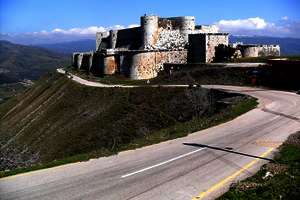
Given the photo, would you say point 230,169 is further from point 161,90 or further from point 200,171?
point 161,90

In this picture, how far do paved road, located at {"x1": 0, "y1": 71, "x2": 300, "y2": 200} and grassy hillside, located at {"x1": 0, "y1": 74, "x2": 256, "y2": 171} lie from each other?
13.0 ft

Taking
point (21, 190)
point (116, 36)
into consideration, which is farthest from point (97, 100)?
point (21, 190)

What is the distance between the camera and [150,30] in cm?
7444

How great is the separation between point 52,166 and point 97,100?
34805 mm

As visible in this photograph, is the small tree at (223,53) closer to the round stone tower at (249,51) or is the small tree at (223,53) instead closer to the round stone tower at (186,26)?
the round stone tower at (249,51)

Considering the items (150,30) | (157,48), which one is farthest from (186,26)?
(157,48)

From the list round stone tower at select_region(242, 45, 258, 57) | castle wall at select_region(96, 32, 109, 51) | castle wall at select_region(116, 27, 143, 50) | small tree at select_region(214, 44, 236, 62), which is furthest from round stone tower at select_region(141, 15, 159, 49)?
castle wall at select_region(96, 32, 109, 51)

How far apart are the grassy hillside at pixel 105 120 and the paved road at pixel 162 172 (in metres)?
3.95

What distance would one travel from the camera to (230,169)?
1889 cm

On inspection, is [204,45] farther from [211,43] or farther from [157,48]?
[157,48]

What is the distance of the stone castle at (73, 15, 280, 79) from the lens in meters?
66.0

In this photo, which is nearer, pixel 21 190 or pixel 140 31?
pixel 21 190

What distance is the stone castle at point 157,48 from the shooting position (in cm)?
6600

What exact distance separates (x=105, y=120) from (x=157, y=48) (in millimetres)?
28951
